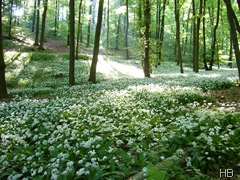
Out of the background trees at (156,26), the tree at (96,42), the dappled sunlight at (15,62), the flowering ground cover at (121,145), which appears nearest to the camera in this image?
the flowering ground cover at (121,145)

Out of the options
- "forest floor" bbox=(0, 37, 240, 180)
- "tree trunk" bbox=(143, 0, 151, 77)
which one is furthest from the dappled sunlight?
"forest floor" bbox=(0, 37, 240, 180)

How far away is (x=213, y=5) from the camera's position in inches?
1257

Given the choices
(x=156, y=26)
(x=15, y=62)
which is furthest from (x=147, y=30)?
(x=15, y=62)

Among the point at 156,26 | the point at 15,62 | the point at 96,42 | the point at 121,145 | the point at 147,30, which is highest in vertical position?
the point at 156,26

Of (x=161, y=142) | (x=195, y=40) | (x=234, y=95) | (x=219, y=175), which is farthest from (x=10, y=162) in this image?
(x=195, y=40)

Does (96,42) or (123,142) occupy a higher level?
(96,42)

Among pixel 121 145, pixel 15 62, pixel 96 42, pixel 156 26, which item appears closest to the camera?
pixel 121 145

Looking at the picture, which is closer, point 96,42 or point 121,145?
point 121,145

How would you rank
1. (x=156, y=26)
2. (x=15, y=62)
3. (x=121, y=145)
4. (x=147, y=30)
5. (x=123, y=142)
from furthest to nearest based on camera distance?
(x=15, y=62)
(x=156, y=26)
(x=147, y=30)
(x=123, y=142)
(x=121, y=145)

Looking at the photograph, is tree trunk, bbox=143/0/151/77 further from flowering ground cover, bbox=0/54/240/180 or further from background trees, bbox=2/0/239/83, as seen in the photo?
flowering ground cover, bbox=0/54/240/180

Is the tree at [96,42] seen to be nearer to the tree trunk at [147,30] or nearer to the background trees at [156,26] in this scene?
the background trees at [156,26]

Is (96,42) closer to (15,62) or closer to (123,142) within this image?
(15,62)

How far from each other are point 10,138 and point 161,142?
15.2 ft

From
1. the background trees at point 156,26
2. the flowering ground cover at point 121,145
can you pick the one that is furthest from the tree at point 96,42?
the flowering ground cover at point 121,145
